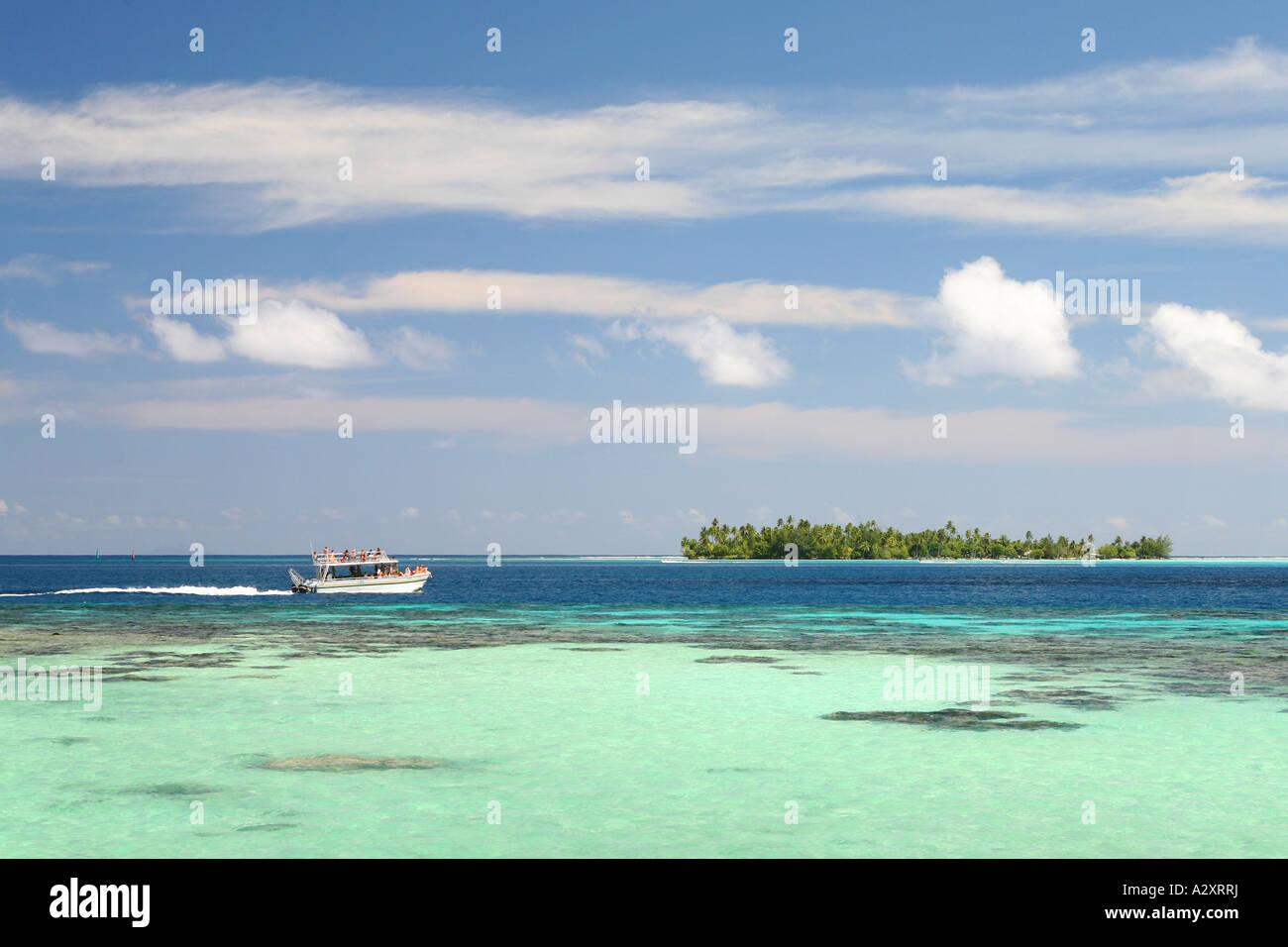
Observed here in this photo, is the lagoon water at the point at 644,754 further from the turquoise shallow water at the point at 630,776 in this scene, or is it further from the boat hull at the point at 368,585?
the boat hull at the point at 368,585

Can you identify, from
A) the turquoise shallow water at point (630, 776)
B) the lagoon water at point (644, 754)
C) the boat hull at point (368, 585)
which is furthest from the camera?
the boat hull at point (368, 585)

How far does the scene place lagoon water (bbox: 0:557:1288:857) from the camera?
47.7ft

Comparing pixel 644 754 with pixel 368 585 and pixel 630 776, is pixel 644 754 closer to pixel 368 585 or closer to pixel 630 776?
pixel 630 776

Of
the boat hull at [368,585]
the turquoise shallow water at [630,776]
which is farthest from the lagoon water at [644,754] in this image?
the boat hull at [368,585]

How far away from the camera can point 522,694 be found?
29438 mm

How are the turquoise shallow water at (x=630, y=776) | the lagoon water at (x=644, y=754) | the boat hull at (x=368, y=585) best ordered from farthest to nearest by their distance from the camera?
the boat hull at (x=368, y=585) < the lagoon water at (x=644, y=754) < the turquoise shallow water at (x=630, y=776)

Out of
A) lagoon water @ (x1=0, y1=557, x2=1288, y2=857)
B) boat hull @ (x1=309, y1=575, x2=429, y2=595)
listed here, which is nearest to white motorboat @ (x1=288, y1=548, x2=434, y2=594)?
boat hull @ (x1=309, y1=575, x2=429, y2=595)

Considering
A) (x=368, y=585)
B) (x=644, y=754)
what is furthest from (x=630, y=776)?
(x=368, y=585)

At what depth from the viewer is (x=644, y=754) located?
20.5m

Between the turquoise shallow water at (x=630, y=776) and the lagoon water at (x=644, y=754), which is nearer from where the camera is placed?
the turquoise shallow water at (x=630, y=776)

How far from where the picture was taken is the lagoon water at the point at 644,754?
47.7 feet

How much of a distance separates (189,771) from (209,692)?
36.8 ft
